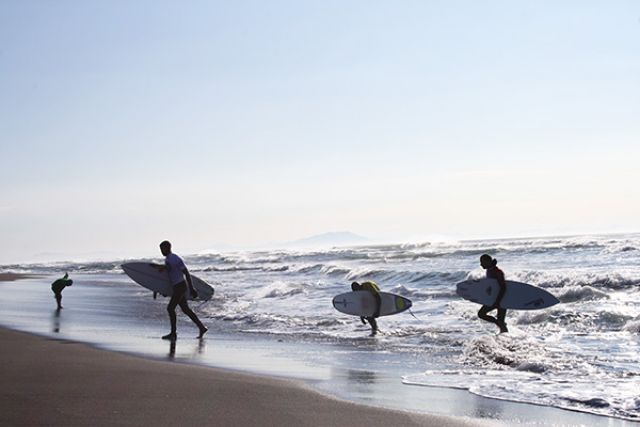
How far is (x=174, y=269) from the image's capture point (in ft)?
38.8

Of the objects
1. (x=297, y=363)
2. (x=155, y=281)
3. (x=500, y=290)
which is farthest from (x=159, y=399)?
(x=155, y=281)

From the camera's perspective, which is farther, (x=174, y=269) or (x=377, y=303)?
(x=377, y=303)

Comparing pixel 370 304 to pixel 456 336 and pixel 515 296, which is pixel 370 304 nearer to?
pixel 456 336

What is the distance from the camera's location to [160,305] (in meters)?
19.1

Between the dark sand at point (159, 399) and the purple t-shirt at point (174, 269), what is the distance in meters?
3.57

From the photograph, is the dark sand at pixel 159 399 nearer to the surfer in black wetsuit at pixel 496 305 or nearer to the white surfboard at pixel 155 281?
the surfer in black wetsuit at pixel 496 305

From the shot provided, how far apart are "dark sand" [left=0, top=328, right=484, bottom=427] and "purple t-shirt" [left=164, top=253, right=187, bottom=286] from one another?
140 inches

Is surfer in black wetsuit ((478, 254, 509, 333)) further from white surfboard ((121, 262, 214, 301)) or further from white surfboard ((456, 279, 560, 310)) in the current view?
white surfboard ((121, 262, 214, 301))

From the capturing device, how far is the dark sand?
534cm

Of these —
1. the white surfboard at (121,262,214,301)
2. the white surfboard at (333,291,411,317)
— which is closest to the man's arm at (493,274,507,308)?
the white surfboard at (333,291,411,317)

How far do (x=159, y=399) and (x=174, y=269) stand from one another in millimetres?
5880

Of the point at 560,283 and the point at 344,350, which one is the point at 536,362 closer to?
the point at 344,350

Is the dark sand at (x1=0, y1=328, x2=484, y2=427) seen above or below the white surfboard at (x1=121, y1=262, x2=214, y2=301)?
below

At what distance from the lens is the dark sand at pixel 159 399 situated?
534cm
